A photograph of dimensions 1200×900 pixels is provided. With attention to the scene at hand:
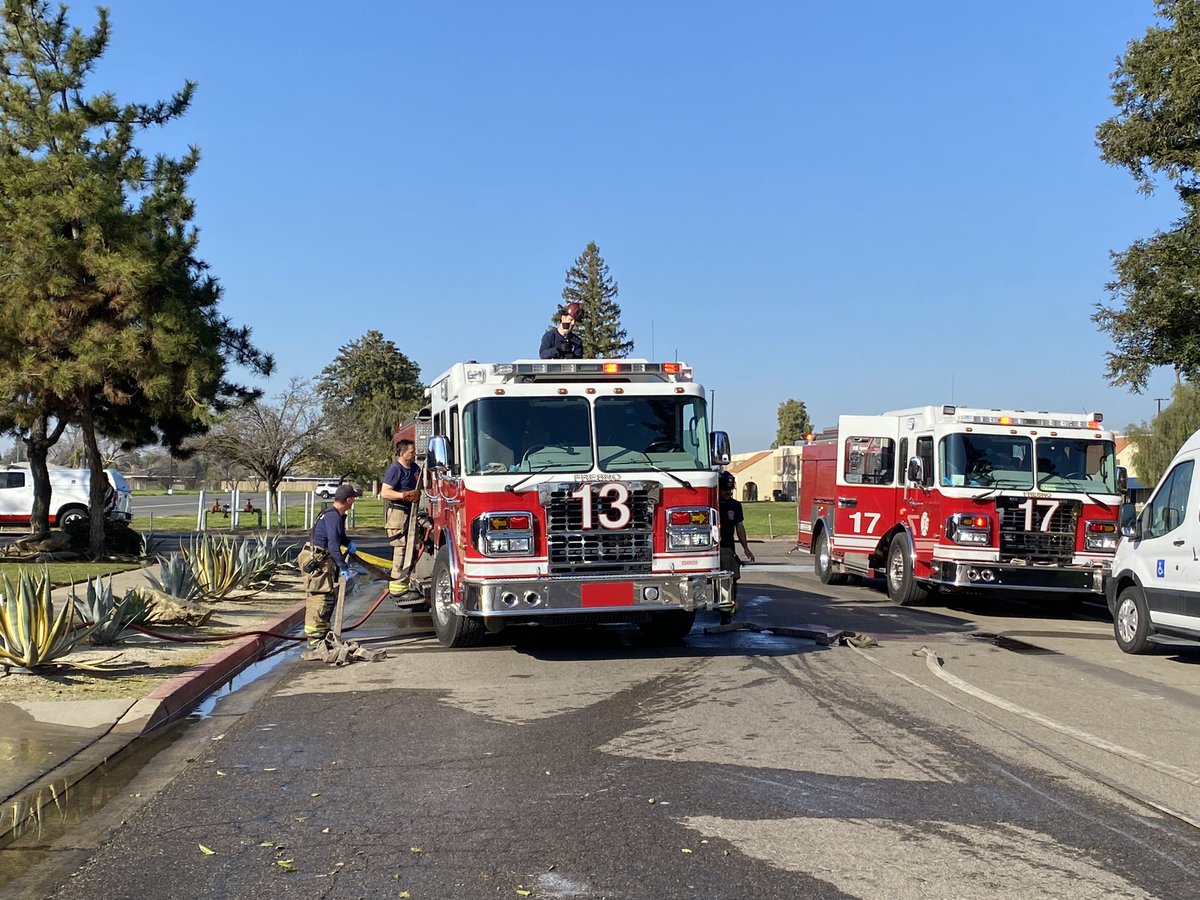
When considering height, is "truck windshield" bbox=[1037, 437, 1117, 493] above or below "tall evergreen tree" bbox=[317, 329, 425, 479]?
below

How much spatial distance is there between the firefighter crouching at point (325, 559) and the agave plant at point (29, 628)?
2.26 meters

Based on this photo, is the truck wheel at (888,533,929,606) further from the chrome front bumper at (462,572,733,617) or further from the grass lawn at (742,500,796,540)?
the grass lawn at (742,500,796,540)

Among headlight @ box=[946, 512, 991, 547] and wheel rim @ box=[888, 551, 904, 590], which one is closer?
headlight @ box=[946, 512, 991, 547]

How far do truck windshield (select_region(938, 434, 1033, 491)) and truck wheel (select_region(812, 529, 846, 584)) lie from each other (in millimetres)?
4256

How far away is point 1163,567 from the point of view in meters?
11.2

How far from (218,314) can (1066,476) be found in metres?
16.4

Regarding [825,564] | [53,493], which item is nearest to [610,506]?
[825,564]

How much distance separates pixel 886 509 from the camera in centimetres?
1784

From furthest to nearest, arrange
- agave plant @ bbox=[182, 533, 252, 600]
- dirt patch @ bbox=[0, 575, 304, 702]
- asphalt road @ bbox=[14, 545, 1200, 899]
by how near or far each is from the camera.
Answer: agave plant @ bbox=[182, 533, 252, 600], dirt patch @ bbox=[0, 575, 304, 702], asphalt road @ bbox=[14, 545, 1200, 899]

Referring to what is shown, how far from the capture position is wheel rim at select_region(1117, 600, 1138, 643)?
11876 millimetres

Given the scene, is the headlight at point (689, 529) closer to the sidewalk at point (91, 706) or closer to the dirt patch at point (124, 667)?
the sidewalk at point (91, 706)

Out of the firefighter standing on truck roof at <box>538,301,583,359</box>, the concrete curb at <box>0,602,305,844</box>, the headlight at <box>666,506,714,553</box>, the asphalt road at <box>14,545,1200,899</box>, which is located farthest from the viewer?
the firefighter standing on truck roof at <box>538,301,583,359</box>

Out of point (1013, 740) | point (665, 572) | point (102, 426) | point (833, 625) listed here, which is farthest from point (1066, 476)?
point (102, 426)

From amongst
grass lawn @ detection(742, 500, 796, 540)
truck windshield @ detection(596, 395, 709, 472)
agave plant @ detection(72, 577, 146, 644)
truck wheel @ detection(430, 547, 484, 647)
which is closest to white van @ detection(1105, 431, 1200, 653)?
truck windshield @ detection(596, 395, 709, 472)
